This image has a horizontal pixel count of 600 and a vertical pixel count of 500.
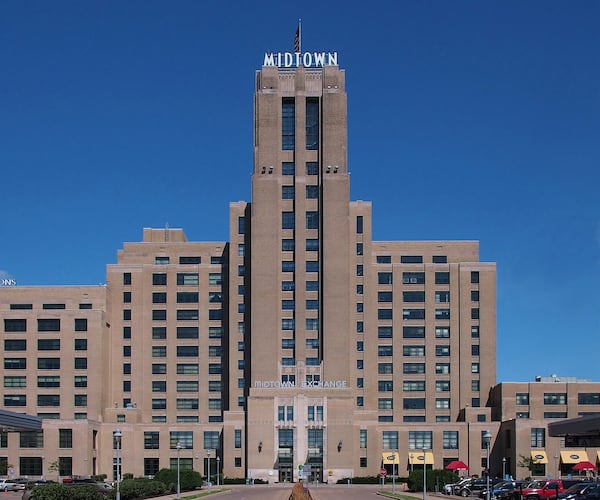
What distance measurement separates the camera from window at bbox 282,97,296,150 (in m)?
156

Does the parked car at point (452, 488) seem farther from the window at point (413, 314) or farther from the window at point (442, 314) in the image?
the window at point (442, 314)

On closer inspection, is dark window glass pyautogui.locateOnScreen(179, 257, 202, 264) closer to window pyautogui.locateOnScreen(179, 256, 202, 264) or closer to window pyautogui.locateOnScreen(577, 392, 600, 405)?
window pyautogui.locateOnScreen(179, 256, 202, 264)

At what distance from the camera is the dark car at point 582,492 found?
6800 cm

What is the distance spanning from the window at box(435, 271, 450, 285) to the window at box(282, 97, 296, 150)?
30.1 m

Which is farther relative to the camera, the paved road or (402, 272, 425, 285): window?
(402, 272, 425, 285): window

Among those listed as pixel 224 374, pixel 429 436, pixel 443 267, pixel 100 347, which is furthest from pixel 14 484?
pixel 443 267

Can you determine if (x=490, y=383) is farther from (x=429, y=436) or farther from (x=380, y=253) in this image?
(x=380, y=253)

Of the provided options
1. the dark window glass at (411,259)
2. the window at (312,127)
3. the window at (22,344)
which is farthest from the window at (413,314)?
the window at (22,344)

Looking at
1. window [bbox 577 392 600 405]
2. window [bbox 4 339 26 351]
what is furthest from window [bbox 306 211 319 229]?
window [bbox 577 392 600 405]

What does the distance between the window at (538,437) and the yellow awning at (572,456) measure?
3141mm

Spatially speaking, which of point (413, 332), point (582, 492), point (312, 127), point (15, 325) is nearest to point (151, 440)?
point (15, 325)

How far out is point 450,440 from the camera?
149 meters

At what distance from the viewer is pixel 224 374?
6216 inches

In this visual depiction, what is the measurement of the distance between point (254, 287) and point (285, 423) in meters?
21.1
